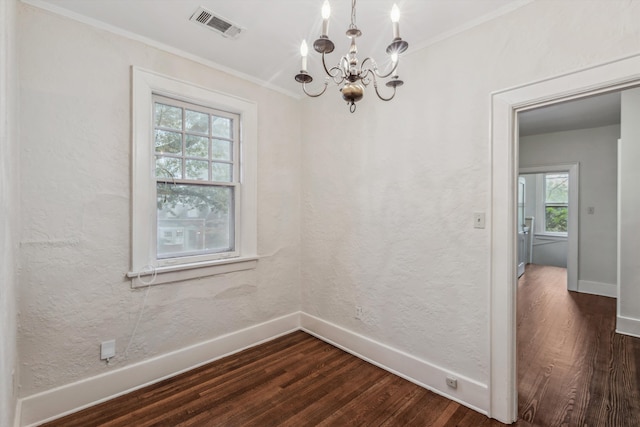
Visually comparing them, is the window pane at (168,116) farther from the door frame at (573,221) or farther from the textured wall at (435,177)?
the door frame at (573,221)

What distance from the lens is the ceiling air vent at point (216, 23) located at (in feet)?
6.54

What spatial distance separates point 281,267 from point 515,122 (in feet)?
8.14

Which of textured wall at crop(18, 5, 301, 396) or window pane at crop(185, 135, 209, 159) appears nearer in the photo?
textured wall at crop(18, 5, 301, 396)

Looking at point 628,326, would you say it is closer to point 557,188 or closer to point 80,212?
point 557,188

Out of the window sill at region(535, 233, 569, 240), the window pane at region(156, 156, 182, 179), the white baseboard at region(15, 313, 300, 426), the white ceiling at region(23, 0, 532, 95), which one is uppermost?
the white ceiling at region(23, 0, 532, 95)

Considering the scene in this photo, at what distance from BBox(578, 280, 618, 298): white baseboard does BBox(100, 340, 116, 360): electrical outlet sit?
256 inches

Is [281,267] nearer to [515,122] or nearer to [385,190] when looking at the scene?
[385,190]

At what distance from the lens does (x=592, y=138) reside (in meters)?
4.80

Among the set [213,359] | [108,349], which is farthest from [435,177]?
[108,349]

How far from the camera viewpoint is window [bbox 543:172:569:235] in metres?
7.07

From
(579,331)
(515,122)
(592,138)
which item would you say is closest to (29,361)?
(515,122)

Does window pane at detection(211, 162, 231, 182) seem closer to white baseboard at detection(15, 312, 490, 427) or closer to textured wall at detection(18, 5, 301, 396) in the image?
textured wall at detection(18, 5, 301, 396)

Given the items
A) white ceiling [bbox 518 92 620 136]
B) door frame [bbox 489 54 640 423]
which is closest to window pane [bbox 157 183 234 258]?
door frame [bbox 489 54 640 423]

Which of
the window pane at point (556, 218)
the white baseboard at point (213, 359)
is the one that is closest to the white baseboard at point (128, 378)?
the white baseboard at point (213, 359)
